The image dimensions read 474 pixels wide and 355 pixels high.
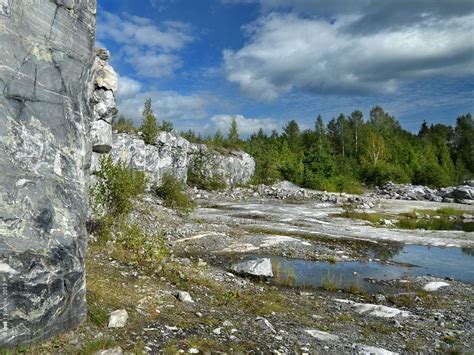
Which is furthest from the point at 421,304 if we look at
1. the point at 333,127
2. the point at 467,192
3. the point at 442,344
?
the point at 333,127

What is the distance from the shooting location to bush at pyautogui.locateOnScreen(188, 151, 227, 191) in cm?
6088

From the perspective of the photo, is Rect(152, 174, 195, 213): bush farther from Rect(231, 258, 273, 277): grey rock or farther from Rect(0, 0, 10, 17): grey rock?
Rect(0, 0, 10, 17): grey rock

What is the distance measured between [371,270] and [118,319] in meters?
12.9

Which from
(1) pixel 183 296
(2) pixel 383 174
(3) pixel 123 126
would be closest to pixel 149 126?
(3) pixel 123 126

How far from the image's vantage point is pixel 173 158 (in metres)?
55.5

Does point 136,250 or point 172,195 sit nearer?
point 136,250

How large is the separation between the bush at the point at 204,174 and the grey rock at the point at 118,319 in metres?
51.4

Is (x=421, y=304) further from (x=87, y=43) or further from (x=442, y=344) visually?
(x=87, y=43)

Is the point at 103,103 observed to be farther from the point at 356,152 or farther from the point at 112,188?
the point at 356,152

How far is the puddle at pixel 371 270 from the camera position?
1592cm

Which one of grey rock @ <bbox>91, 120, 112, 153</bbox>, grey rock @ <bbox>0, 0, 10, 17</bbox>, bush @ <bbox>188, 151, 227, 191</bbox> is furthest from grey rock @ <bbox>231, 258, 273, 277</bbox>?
bush @ <bbox>188, 151, 227, 191</bbox>

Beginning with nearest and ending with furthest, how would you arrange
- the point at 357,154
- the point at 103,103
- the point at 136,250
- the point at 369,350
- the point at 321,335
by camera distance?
the point at 369,350 < the point at 321,335 < the point at 136,250 < the point at 103,103 < the point at 357,154

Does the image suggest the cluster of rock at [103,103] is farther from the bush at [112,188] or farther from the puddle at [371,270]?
the puddle at [371,270]

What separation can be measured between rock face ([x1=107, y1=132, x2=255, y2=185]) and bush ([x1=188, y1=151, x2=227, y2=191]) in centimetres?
21
